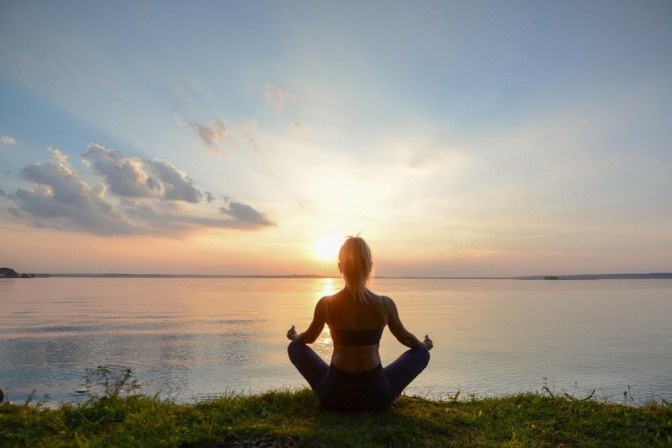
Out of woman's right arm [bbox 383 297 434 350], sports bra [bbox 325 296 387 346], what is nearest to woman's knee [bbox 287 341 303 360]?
sports bra [bbox 325 296 387 346]

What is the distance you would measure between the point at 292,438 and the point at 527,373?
832 cm

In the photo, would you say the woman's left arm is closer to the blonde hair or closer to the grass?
the blonde hair

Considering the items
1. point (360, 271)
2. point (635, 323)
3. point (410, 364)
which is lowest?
point (635, 323)

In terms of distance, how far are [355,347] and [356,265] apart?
1064 millimetres

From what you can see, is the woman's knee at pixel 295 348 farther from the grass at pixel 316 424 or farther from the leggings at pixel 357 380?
the grass at pixel 316 424

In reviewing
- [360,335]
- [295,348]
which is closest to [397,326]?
[360,335]

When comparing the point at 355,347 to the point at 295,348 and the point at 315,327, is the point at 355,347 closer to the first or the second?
the point at 315,327

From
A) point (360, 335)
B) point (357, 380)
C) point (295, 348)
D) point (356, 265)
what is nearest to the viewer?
point (356, 265)

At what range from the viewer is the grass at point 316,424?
4977 millimetres

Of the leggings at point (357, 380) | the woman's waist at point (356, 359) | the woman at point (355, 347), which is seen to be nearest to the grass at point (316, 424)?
the leggings at point (357, 380)

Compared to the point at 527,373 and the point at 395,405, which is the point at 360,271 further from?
the point at 527,373

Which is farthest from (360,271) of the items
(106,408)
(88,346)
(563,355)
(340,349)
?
(88,346)

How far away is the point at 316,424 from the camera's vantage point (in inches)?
217

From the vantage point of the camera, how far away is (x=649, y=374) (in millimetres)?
11062
